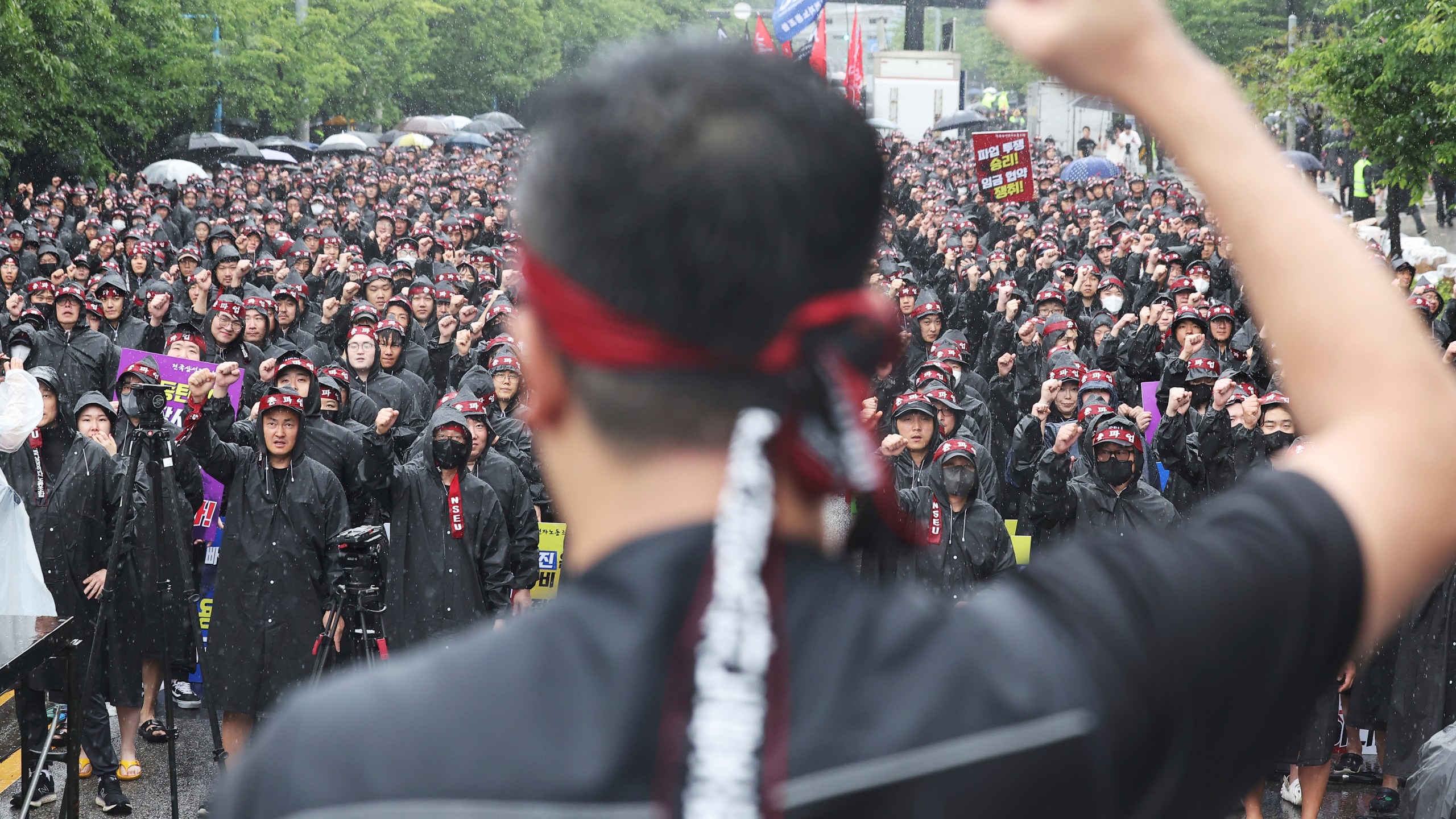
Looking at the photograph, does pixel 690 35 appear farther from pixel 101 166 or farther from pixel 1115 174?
pixel 1115 174

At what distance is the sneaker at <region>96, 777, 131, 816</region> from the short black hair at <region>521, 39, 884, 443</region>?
270 inches

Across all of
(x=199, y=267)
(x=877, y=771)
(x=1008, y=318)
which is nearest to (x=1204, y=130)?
(x=877, y=771)

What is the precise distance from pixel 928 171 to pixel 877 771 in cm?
3029

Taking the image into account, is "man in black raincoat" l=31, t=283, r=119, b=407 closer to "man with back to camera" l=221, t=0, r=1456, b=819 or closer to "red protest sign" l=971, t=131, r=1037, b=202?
"red protest sign" l=971, t=131, r=1037, b=202

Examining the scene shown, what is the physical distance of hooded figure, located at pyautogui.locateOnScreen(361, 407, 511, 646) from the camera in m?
7.58

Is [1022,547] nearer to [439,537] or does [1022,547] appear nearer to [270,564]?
[439,537]

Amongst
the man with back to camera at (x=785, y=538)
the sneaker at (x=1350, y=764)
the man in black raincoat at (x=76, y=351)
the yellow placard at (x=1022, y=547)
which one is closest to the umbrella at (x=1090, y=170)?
the man in black raincoat at (x=76, y=351)

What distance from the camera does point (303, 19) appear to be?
3897 cm

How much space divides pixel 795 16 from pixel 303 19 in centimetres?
2001

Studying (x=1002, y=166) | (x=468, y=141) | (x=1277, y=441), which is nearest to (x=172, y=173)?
(x=468, y=141)

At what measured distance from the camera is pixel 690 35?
1.15 metres

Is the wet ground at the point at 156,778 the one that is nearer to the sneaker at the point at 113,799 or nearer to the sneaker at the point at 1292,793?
the sneaker at the point at 113,799

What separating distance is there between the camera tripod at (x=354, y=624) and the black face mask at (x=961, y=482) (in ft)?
9.16

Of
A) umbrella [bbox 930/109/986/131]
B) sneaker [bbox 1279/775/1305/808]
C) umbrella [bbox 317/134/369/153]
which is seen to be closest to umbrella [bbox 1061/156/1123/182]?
umbrella [bbox 930/109/986/131]
